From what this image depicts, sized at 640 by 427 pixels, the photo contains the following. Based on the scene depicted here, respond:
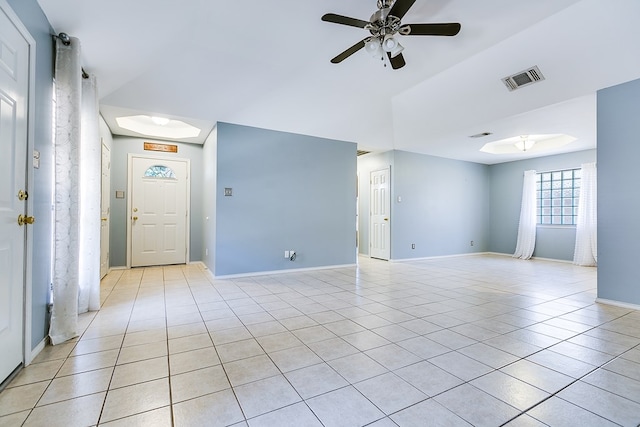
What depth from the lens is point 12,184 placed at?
1.79m

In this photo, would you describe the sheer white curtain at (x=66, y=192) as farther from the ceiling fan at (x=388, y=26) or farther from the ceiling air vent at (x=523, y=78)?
the ceiling air vent at (x=523, y=78)

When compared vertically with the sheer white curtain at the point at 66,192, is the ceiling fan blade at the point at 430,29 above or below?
above

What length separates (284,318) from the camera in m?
2.91

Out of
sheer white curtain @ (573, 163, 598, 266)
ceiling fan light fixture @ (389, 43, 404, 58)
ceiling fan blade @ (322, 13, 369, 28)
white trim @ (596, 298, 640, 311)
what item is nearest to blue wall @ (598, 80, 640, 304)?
white trim @ (596, 298, 640, 311)

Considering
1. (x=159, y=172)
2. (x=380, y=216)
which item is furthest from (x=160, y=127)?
(x=380, y=216)

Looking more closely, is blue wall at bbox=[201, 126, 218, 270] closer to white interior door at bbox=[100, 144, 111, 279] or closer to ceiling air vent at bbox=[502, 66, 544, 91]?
white interior door at bbox=[100, 144, 111, 279]

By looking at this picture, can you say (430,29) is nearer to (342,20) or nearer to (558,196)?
(342,20)

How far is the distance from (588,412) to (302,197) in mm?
4423

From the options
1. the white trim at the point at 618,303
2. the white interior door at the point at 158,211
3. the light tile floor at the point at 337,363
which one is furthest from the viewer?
the white interior door at the point at 158,211

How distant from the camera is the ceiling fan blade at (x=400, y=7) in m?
2.10

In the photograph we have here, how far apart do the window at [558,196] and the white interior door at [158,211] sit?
27.4 ft

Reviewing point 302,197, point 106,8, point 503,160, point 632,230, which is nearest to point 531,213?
point 503,160

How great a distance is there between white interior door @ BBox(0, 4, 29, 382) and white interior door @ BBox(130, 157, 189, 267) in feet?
13.0

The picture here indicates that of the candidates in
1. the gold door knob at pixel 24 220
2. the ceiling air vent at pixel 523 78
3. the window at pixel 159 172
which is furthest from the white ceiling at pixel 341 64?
the gold door knob at pixel 24 220
